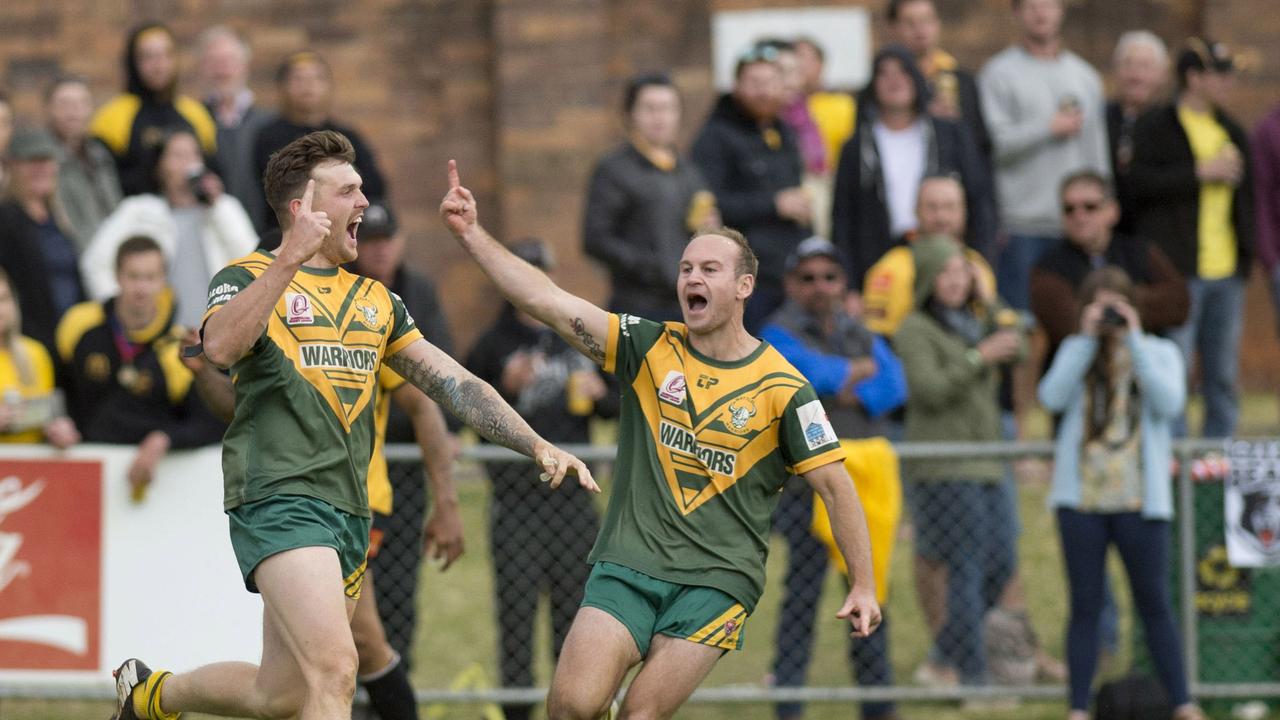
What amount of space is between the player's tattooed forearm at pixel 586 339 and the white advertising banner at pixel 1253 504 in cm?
400

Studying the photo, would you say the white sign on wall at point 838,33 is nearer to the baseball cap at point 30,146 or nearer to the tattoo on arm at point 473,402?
the baseball cap at point 30,146

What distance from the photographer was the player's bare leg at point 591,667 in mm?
6883

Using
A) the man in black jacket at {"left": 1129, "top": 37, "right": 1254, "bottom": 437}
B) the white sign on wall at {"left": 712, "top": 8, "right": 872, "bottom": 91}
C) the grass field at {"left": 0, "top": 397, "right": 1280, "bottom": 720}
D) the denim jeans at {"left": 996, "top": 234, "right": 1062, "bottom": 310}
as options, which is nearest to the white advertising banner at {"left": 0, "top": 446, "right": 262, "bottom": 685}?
the grass field at {"left": 0, "top": 397, "right": 1280, "bottom": 720}

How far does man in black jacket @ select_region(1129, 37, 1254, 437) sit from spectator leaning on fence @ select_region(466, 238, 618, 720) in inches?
147

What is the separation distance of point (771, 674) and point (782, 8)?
817 centimetres

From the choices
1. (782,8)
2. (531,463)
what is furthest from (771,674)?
(782,8)

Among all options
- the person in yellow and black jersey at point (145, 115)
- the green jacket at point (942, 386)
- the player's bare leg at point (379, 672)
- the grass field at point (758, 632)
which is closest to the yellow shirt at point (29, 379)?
the grass field at point (758, 632)

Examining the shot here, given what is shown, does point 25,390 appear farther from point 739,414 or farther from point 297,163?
point 739,414

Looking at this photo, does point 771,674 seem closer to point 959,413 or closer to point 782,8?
point 959,413

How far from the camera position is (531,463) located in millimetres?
9867

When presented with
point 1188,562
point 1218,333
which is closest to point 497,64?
point 1218,333

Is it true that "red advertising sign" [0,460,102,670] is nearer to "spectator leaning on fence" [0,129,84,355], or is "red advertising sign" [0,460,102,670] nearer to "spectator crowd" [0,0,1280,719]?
"spectator crowd" [0,0,1280,719]

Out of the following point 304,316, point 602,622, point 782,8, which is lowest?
point 602,622

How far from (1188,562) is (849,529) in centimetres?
→ 351
